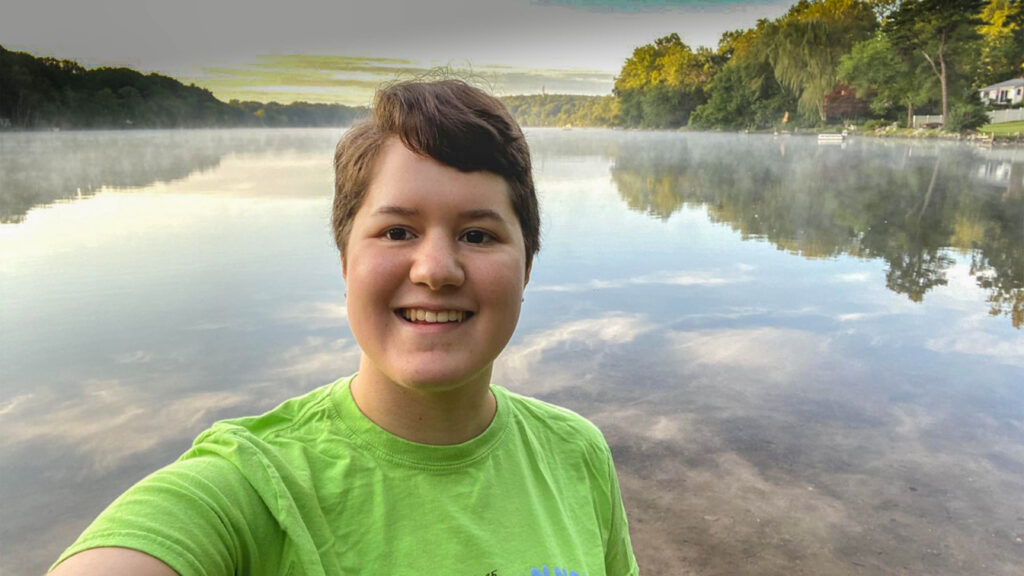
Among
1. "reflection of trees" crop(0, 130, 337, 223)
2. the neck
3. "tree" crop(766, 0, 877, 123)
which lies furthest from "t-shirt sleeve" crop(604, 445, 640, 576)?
"tree" crop(766, 0, 877, 123)

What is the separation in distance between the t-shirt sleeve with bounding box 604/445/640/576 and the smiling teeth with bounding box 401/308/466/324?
1.78ft

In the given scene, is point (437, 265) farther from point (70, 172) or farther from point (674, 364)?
point (70, 172)

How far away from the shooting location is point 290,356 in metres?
6.86

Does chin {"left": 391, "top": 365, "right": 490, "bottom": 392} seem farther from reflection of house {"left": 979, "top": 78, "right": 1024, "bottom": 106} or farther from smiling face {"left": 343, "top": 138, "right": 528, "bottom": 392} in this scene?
reflection of house {"left": 979, "top": 78, "right": 1024, "bottom": 106}

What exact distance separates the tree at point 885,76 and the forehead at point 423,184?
2576 inches

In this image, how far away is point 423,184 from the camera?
1.28 meters

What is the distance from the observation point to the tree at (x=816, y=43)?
7362 cm

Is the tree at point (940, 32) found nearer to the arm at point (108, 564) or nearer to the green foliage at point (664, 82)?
the green foliage at point (664, 82)

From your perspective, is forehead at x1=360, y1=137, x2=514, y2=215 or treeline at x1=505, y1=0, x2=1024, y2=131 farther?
treeline at x1=505, y1=0, x2=1024, y2=131

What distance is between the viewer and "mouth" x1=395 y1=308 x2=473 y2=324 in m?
1.26

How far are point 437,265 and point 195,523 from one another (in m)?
0.53

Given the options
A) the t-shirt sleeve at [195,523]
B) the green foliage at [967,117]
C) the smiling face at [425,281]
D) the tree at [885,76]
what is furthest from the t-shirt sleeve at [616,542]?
the tree at [885,76]

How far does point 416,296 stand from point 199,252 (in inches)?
467

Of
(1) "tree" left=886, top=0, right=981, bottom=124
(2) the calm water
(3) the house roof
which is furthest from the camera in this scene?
(3) the house roof
